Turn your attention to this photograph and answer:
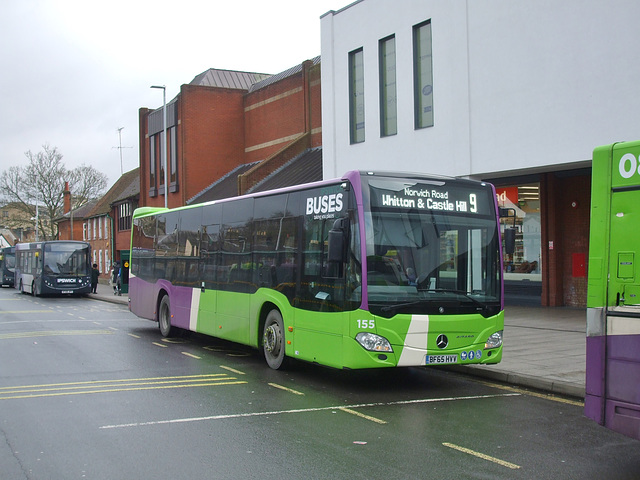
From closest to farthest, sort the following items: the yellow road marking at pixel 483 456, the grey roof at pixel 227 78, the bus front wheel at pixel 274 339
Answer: the yellow road marking at pixel 483 456 < the bus front wheel at pixel 274 339 < the grey roof at pixel 227 78

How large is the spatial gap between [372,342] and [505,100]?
1113 cm

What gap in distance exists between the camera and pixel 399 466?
5.71 m

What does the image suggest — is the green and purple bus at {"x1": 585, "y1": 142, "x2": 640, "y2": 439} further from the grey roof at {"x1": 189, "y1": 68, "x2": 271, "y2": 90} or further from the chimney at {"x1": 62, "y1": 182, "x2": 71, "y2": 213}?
the chimney at {"x1": 62, "y1": 182, "x2": 71, "y2": 213}

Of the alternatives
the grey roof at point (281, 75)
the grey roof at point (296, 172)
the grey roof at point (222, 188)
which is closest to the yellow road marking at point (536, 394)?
the grey roof at point (296, 172)

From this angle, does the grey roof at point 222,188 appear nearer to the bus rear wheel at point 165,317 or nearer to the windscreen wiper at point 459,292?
the bus rear wheel at point 165,317

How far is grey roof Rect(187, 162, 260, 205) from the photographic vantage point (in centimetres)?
3838

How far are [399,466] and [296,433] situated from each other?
4.75 feet

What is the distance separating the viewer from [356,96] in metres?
22.9

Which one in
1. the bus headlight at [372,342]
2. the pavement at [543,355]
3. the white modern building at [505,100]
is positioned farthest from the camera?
the white modern building at [505,100]

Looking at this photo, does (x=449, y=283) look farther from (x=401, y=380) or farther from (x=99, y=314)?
(x=99, y=314)

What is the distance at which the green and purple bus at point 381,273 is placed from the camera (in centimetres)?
866

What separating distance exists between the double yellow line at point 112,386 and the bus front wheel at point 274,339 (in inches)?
32.5

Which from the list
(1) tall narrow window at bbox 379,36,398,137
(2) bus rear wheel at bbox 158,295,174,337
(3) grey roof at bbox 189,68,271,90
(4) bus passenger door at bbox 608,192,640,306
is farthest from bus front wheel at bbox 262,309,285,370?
(3) grey roof at bbox 189,68,271,90

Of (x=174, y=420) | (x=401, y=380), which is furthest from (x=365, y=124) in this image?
(x=174, y=420)
